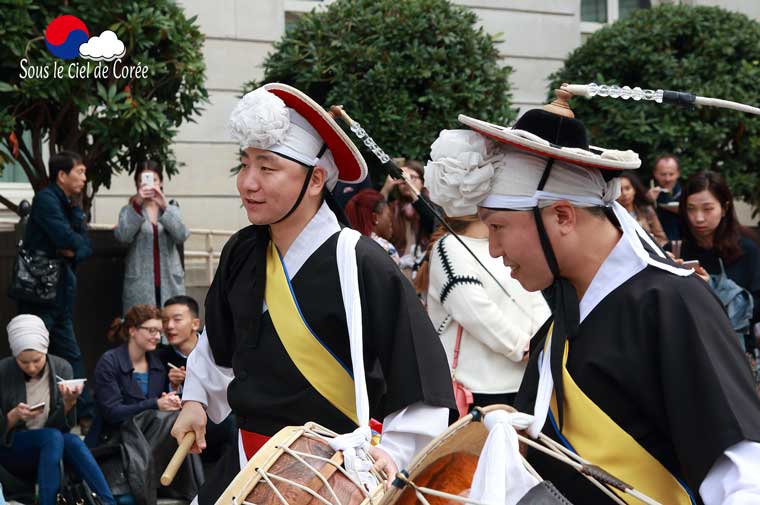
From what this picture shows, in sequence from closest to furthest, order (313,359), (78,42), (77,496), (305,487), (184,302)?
(305,487), (313,359), (77,496), (184,302), (78,42)

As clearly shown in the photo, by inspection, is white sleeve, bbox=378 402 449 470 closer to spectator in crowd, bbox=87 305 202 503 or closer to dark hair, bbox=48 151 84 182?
spectator in crowd, bbox=87 305 202 503

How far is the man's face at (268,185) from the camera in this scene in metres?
3.75

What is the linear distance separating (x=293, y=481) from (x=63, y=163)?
5.25 metres

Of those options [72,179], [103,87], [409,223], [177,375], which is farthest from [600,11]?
[177,375]

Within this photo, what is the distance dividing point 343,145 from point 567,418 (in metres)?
1.53

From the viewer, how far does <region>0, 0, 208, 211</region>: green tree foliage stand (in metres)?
7.95

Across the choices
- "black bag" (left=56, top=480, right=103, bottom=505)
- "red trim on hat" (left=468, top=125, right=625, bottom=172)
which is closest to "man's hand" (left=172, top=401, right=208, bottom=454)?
"red trim on hat" (left=468, top=125, right=625, bottom=172)

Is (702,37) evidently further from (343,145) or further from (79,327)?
A: (343,145)

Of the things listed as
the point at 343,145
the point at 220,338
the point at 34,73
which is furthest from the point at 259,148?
the point at 34,73

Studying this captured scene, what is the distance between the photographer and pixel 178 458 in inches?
144

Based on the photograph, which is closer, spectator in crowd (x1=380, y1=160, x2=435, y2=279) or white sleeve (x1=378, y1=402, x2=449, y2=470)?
white sleeve (x1=378, y1=402, x2=449, y2=470)

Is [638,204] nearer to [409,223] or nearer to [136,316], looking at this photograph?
[409,223]

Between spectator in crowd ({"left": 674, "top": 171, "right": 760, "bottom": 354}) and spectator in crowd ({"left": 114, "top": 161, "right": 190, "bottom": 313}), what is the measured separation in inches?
145

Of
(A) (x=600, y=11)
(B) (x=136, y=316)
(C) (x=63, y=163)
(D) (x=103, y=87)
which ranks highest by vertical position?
(A) (x=600, y=11)
